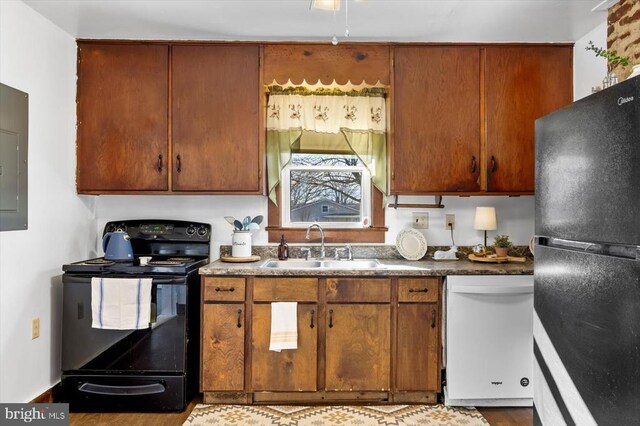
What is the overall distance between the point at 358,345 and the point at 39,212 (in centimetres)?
202

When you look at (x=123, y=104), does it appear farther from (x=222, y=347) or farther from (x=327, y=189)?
(x=222, y=347)

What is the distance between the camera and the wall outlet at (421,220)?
313cm

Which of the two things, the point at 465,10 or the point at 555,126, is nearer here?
the point at 555,126

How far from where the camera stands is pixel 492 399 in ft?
8.48

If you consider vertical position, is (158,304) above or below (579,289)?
below

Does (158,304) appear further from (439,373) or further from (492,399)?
(492,399)

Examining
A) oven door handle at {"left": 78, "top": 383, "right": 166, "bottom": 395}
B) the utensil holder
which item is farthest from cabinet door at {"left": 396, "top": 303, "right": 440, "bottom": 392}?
oven door handle at {"left": 78, "top": 383, "right": 166, "bottom": 395}

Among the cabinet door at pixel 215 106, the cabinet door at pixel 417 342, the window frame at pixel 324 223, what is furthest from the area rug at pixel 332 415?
the cabinet door at pixel 215 106

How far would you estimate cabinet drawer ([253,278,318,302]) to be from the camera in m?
2.57

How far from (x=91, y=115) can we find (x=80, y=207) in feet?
2.04

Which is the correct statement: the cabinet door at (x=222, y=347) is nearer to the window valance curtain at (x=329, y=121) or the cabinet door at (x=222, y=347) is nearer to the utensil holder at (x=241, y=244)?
the utensil holder at (x=241, y=244)

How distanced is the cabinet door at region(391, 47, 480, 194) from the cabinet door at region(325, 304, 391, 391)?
91cm

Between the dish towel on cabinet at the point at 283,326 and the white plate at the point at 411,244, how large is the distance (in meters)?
0.93

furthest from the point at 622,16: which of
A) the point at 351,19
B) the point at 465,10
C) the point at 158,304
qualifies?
the point at 158,304
